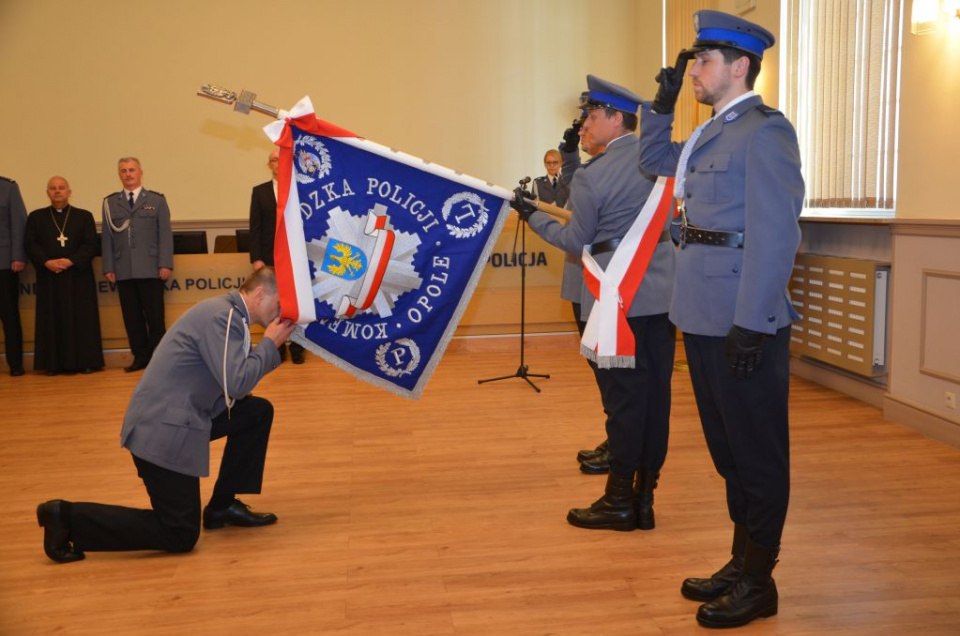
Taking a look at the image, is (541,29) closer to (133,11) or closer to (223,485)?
(133,11)

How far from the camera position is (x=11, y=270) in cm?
675

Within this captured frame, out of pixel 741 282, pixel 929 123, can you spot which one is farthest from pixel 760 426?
pixel 929 123

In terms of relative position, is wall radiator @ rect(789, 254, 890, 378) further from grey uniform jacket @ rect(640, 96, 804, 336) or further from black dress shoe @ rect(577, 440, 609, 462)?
grey uniform jacket @ rect(640, 96, 804, 336)

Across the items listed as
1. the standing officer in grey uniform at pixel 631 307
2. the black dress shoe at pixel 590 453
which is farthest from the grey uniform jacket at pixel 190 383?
the black dress shoe at pixel 590 453

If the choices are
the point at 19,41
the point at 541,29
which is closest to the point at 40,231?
the point at 19,41

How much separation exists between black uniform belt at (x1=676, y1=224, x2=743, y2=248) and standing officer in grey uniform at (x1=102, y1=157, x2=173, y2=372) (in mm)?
5274

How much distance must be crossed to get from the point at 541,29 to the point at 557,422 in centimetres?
578

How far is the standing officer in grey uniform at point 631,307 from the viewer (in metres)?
3.21

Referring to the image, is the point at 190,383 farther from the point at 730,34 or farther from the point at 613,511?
the point at 730,34

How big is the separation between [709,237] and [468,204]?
1.15 meters

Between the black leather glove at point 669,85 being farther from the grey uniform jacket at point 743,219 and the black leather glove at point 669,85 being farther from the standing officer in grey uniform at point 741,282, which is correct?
the grey uniform jacket at point 743,219

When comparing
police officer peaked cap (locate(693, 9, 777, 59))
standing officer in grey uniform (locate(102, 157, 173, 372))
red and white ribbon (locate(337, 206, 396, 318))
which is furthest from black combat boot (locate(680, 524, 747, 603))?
standing officer in grey uniform (locate(102, 157, 173, 372))

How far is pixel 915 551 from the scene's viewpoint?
9.83 ft

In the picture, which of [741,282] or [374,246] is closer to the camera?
[741,282]
